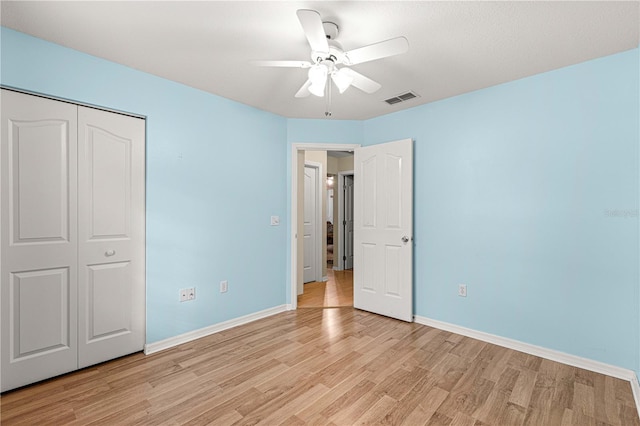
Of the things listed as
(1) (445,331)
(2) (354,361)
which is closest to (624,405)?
(1) (445,331)

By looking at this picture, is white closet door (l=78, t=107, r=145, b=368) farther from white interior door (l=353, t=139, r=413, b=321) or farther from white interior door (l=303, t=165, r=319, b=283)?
white interior door (l=303, t=165, r=319, b=283)

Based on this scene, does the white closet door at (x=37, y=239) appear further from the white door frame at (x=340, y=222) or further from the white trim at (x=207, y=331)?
the white door frame at (x=340, y=222)

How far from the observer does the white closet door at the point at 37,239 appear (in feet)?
6.74

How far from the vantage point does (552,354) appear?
8.40 ft

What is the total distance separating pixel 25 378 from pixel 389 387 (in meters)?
2.55

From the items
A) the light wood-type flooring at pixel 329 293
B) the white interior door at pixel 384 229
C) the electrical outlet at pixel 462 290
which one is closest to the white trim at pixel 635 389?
the electrical outlet at pixel 462 290

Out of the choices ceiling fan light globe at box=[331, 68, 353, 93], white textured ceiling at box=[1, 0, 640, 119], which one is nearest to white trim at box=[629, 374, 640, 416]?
white textured ceiling at box=[1, 0, 640, 119]

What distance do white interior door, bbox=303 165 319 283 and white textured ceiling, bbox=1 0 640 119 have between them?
2575 millimetres

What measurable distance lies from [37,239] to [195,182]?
4.10 feet

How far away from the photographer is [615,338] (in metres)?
2.30

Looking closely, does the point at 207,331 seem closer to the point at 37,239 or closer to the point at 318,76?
the point at 37,239

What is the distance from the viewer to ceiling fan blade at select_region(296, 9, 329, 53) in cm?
147

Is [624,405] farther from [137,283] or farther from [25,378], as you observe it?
[25,378]

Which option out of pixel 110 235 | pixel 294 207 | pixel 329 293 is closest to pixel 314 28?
pixel 110 235
